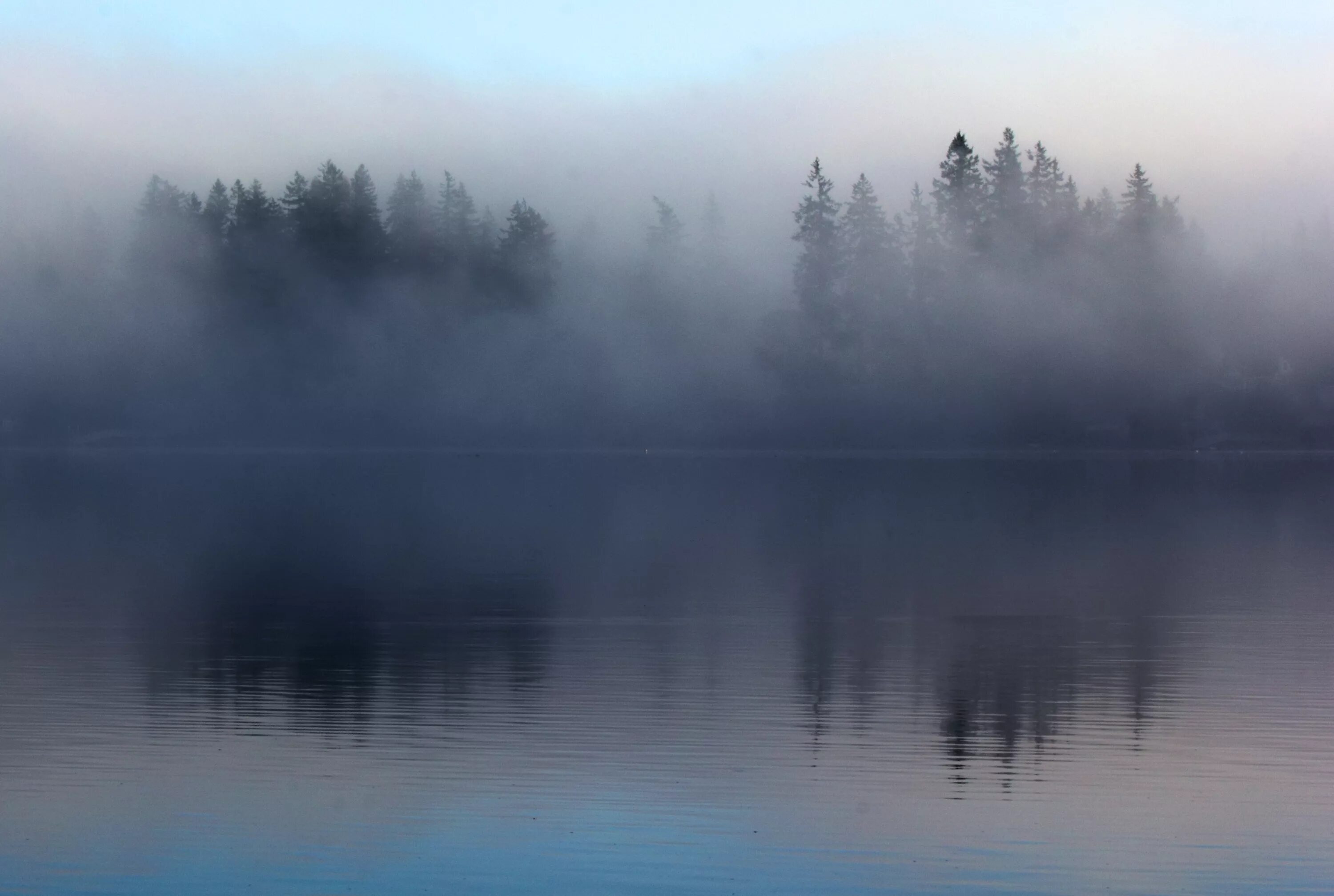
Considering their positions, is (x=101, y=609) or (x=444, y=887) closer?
(x=444, y=887)

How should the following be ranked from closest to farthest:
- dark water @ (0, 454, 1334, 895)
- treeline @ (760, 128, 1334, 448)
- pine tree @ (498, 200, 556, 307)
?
dark water @ (0, 454, 1334, 895) < treeline @ (760, 128, 1334, 448) < pine tree @ (498, 200, 556, 307)

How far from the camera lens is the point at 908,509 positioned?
44.1m

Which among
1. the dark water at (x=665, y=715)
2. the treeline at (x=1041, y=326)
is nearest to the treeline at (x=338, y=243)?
the treeline at (x=1041, y=326)

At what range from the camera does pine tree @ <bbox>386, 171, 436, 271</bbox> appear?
4419 inches

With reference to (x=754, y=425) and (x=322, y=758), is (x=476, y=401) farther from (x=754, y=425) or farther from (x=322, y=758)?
(x=322, y=758)

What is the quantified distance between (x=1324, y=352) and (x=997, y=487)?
169 feet

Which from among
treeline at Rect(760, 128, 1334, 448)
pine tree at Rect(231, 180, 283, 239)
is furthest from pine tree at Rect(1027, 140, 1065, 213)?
pine tree at Rect(231, 180, 283, 239)

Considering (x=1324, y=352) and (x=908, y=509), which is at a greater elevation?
(x=1324, y=352)

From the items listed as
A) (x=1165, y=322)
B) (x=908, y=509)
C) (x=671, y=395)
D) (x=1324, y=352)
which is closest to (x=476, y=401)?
(x=671, y=395)

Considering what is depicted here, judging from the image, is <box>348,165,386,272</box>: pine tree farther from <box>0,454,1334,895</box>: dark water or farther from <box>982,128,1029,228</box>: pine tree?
<box>0,454,1334,895</box>: dark water

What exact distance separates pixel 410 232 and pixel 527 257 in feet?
27.2

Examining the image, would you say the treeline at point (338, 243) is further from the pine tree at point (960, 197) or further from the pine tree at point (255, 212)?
the pine tree at point (960, 197)

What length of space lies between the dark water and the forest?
64.6 metres

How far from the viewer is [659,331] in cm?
11062
